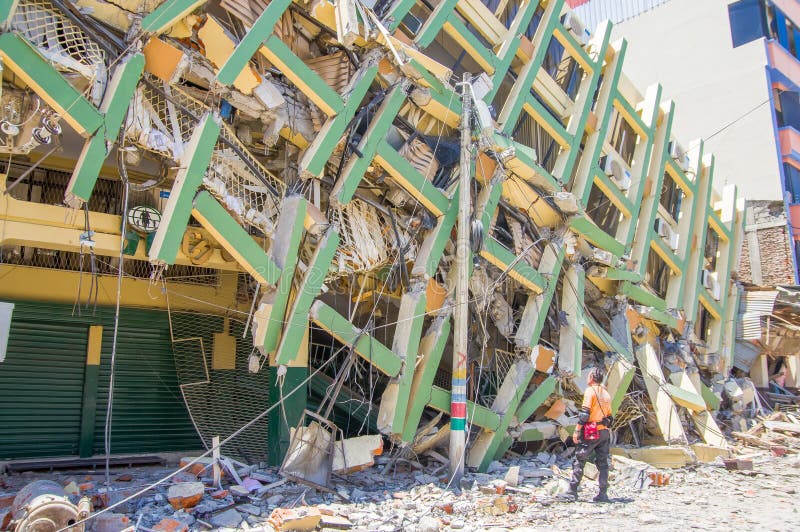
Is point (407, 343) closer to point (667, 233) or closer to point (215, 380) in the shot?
point (215, 380)

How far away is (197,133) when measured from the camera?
6.48 meters

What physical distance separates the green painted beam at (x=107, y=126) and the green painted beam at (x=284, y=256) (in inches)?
77.6

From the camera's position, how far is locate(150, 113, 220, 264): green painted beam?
627cm

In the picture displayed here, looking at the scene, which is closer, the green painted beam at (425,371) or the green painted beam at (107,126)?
the green painted beam at (107,126)

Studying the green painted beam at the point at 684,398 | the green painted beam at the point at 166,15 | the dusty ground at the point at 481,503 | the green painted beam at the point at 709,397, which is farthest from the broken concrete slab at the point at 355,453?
the green painted beam at the point at 709,397

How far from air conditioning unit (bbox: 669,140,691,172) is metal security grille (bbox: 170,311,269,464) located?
9394 mm

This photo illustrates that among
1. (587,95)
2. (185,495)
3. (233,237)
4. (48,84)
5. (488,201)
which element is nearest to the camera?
(48,84)

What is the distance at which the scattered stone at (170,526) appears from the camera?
5.41 m

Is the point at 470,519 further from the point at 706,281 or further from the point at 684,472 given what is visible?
the point at 706,281

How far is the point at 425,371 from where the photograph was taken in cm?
836

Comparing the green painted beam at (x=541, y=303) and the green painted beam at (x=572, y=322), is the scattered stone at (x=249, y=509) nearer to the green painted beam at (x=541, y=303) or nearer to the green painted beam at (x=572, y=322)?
the green painted beam at (x=541, y=303)

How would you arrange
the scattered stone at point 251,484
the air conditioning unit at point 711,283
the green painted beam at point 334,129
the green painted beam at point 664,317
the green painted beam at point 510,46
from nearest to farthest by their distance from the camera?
the scattered stone at point 251,484, the green painted beam at point 334,129, the green painted beam at point 510,46, the green painted beam at point 664,317, the air conditioning unit at point 711,283

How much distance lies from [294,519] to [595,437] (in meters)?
3.78

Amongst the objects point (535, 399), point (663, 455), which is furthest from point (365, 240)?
point (663, 455)
